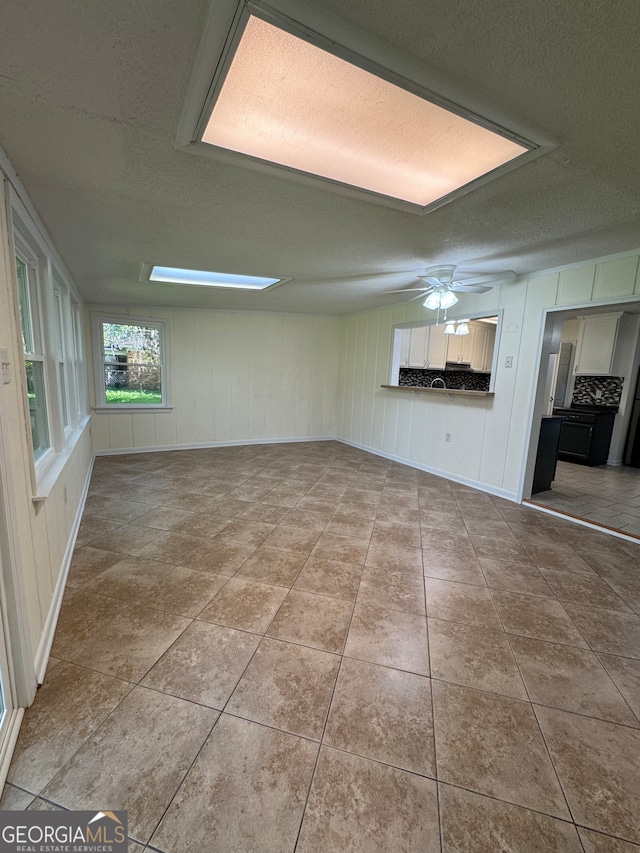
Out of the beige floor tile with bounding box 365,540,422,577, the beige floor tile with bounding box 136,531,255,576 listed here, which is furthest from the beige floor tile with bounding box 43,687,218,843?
the beige floor tile with bounding box 365,540,422,577

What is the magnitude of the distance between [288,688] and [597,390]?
664 cm

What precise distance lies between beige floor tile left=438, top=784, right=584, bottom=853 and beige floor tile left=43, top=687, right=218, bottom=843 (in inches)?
33.7

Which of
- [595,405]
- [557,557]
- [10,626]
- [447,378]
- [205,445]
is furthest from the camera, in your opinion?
[447,378]

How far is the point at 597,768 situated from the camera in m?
1.22

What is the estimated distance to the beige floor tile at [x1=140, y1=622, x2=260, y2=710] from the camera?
147 centimetres

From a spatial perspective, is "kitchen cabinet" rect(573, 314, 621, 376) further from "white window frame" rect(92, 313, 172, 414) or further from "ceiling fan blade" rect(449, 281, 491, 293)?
"white window frame" rect(92, 313, 172, 414)

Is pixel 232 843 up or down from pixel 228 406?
down

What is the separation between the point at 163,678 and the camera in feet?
5.01

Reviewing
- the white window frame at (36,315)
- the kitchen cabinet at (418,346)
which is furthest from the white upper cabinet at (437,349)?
the white window frame at (36,315)

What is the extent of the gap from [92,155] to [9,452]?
53.4 inches

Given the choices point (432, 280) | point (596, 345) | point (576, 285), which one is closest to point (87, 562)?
point (432, 280)

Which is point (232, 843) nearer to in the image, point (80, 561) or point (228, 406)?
point (80, 561)

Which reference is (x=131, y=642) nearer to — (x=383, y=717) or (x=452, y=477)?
(x=383, y=717)

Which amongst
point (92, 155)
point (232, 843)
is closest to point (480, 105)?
point (92, 155)
